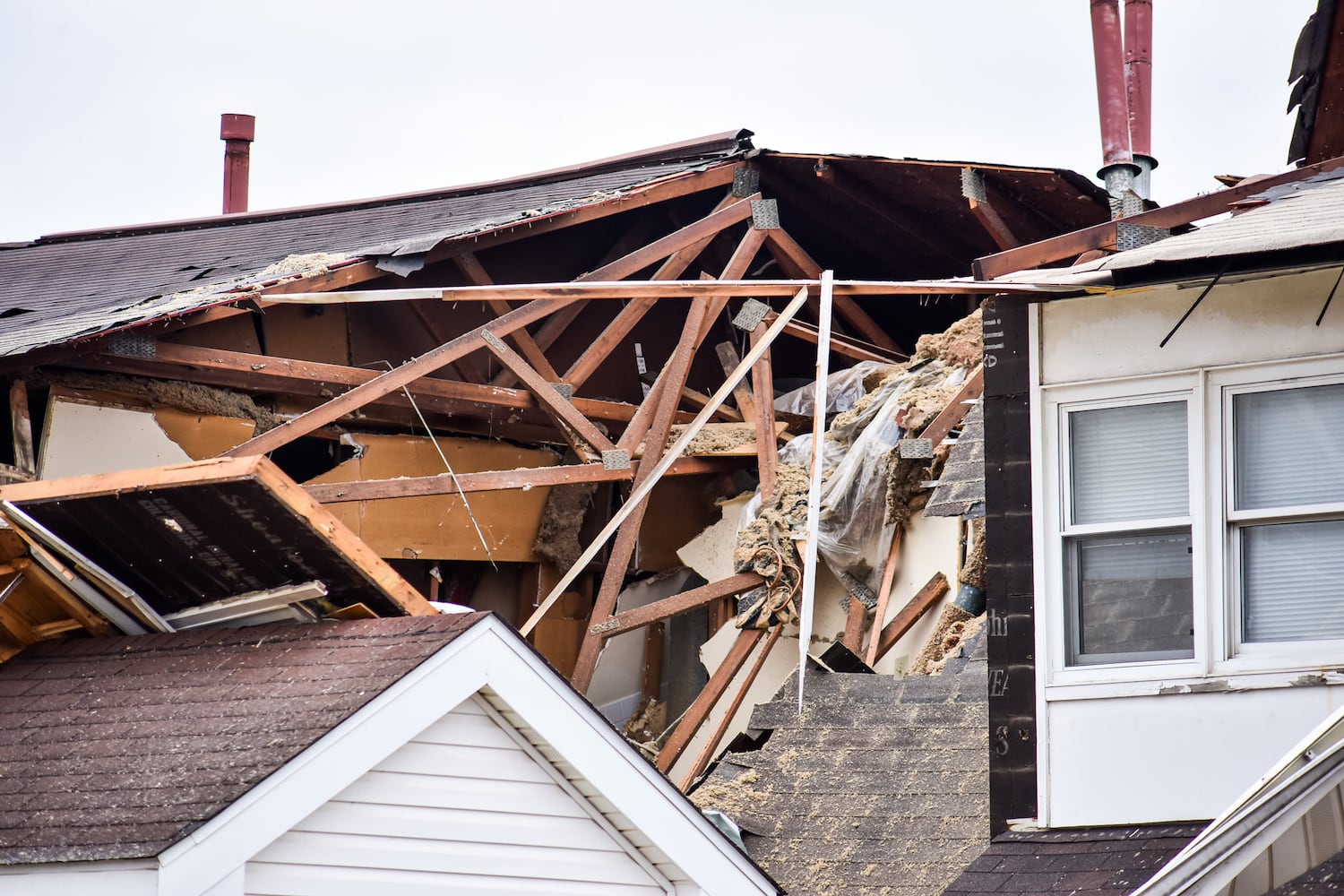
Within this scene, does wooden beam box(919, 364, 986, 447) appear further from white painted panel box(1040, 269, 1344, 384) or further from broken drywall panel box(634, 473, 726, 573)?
white painted panel box(1040, 269, 1344, 384)

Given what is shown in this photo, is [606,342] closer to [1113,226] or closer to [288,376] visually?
[288,376]

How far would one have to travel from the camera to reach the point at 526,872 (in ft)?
23.3

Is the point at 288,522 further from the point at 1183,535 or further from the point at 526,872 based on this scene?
the point at 1183,535

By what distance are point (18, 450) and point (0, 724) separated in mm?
5739

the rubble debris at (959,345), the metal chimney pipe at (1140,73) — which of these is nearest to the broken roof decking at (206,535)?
the rubble debris at (959,345)

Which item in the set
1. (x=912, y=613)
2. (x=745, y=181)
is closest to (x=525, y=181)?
(x=745, y=181)

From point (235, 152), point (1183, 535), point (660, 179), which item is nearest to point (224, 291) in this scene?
point (660, 179)

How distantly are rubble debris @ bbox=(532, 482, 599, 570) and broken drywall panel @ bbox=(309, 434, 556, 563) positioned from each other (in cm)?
7

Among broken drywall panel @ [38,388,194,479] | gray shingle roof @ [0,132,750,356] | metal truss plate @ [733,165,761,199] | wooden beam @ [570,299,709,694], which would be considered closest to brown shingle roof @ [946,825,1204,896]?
wooden beam @ [570,299,709,694]

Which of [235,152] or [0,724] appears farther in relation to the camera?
[235,152]

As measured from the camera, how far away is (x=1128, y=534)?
7582 millimetres

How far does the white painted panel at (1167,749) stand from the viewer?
7031 mm

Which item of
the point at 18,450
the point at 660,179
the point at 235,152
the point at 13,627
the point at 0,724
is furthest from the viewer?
the point at 235,152

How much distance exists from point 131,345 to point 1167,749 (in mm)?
8378
